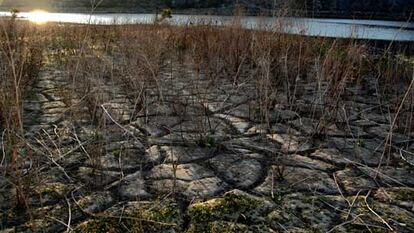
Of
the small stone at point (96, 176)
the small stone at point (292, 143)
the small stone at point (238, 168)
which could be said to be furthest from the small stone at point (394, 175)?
the small stone at point (96, 176)

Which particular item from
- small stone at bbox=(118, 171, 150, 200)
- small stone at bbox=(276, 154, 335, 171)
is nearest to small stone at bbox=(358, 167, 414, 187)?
small stone at bbox=(276, 154, 335, 171)

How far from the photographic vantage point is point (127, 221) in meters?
1.82

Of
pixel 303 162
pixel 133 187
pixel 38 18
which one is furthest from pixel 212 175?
pixel 38 18

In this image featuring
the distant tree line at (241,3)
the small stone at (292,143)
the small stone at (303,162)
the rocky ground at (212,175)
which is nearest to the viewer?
the rocky ground at (212,175)

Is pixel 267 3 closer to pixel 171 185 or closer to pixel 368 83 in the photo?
pixel 368 83

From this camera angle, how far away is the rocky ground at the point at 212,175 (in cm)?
187

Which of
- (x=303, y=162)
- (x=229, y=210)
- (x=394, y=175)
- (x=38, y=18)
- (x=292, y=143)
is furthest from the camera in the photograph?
(x=38, y=18)

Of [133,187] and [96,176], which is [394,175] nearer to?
[133,187]

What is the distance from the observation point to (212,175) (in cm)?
233

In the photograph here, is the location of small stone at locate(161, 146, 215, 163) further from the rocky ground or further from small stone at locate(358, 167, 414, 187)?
small stone at locate(358, 167, 414, 187)

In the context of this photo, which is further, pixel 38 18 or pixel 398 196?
pixel 38 18

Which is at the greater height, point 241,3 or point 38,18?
point 241,3

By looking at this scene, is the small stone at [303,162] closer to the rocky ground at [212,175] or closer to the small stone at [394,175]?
the rocky ground at [212,175]

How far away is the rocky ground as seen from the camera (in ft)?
6.13
